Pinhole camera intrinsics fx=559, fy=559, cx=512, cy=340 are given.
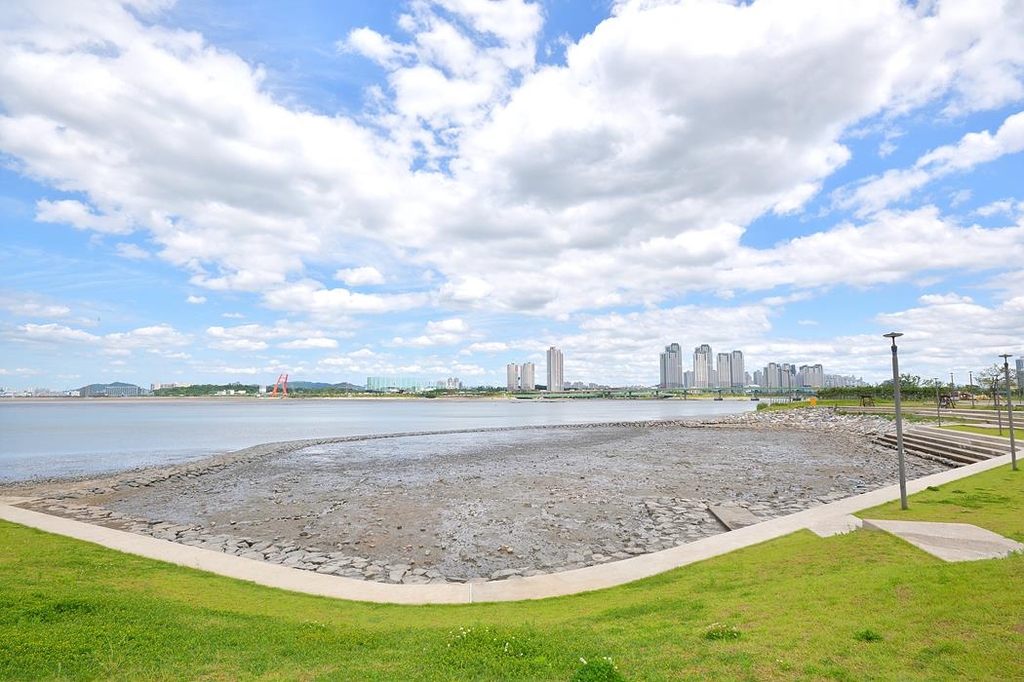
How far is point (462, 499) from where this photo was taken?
25141 mm

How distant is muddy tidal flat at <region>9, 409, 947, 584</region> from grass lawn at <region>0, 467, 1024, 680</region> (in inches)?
204

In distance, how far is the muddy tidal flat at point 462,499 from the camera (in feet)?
53.9

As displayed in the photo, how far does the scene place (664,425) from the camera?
277 feet

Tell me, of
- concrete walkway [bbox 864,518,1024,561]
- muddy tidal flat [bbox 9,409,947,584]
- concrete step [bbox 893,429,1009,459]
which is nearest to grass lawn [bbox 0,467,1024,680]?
concrete walkway [bbox 864,518,1024,561]

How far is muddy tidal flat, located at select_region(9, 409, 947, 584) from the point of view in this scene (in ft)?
53.9

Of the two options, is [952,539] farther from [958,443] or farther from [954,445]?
[958,443]

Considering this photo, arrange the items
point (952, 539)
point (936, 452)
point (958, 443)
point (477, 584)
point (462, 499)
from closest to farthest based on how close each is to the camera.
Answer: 1. point (952, 539)
2. point (477, 584)
3. point (462, 499)
4. point (958, 443)
5. point (936, 452)

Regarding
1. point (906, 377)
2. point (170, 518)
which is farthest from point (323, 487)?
point (906, 377)

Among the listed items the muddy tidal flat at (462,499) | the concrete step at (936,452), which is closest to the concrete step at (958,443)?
the concrete step at (936,452)

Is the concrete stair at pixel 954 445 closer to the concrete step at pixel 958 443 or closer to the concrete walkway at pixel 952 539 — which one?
the concrete step at pixel 958 443

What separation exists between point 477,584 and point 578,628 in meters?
4.15

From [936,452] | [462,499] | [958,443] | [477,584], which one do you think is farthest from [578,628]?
[936,452]

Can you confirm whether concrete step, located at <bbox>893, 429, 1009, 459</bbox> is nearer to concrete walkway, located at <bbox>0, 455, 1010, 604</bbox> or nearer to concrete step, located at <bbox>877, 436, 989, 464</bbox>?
concrete step, located at <bbox>877, 436, 989, 464</bbox>

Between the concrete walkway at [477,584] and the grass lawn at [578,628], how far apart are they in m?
0.62
